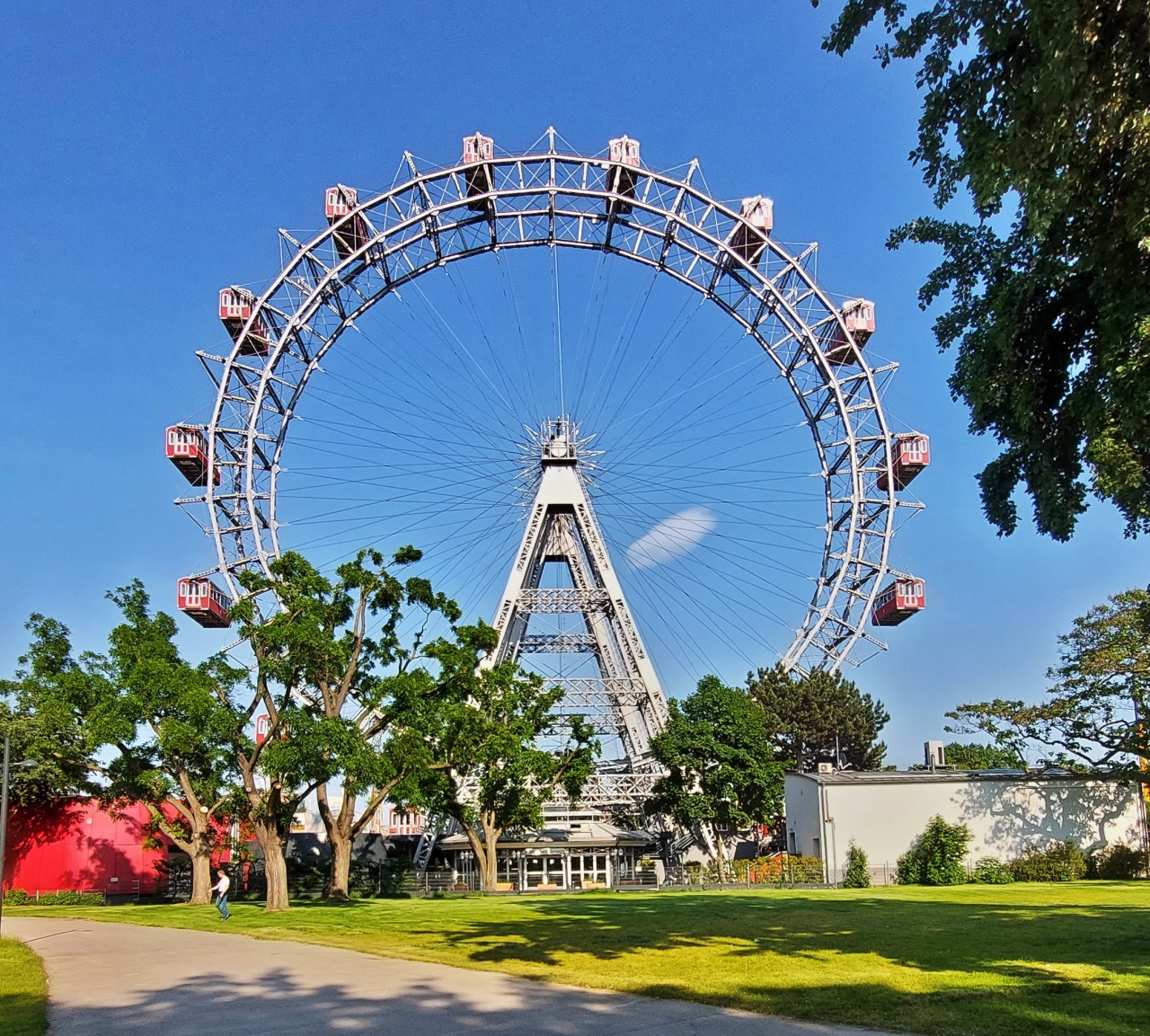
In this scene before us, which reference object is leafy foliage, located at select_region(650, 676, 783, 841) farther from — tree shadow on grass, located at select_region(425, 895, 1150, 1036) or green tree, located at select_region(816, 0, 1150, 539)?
green tree, located at select_region(816, 0, 1150, 539)

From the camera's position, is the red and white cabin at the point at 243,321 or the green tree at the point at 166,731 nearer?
the green tree at the point at 166,731

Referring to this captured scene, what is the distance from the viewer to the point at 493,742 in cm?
3834

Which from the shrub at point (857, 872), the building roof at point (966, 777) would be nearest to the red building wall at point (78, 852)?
the shrub at point (857, 872)

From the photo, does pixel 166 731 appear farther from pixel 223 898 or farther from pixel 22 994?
pixel 22 994

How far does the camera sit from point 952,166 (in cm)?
1175

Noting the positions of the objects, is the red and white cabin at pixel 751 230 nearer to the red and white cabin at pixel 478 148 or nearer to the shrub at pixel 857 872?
the red and white cabin at pixel 478 148

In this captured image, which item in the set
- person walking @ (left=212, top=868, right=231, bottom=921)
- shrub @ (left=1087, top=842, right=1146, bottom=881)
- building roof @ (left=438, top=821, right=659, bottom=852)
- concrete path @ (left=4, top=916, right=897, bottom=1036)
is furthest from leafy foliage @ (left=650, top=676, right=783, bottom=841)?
concrete path @ (left=4, top=916, right=897, bottom=1036)

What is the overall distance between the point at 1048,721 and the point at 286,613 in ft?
90.1

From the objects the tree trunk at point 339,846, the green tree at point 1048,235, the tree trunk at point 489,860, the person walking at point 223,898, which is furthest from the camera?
the tree trunk at point 489,860

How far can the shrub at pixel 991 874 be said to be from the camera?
38.7 meters

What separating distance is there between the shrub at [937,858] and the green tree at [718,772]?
9.69 meters

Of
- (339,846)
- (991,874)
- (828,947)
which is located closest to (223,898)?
(339,846)

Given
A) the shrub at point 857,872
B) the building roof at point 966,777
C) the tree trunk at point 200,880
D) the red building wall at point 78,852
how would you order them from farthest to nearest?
the red building wall at point 78,852 → the building roof at point 966,777 → the shrub at point 857,872 → the tree trunk at point 200,880

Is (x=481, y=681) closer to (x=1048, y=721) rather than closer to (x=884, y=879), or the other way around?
(x=884, y=879)
